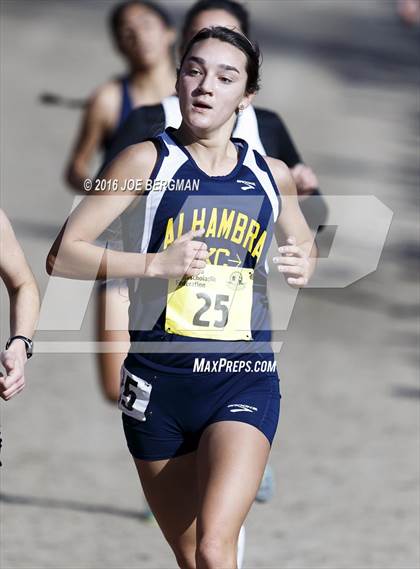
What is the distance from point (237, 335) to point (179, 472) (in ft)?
1.48

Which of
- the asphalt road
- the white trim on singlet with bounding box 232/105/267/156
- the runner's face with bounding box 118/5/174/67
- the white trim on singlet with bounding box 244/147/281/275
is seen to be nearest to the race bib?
the white trim on singlet with bounding box 244/147/281/275

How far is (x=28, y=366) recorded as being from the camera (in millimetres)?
8555

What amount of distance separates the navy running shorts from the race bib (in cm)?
14

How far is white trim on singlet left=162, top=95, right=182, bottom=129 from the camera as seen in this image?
5.09 meters

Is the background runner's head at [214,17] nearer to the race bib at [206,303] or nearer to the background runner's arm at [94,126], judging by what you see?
the race bib at [206,303]

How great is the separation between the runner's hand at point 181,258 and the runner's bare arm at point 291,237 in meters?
0.28

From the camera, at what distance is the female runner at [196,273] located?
13.5 ft

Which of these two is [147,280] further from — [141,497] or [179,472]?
[141,497]

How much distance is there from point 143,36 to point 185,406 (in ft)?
11.4

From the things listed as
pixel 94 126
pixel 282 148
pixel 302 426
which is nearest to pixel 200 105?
pixel 282 148

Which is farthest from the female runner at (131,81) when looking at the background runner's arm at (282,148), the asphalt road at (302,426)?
the background runner's arm at (282,148)

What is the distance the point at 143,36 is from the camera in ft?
23.8

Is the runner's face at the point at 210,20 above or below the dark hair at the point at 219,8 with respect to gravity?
above

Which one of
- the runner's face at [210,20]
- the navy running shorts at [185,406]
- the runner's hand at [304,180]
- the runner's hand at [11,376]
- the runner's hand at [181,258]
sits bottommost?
the navy running shorts at [185,406]
